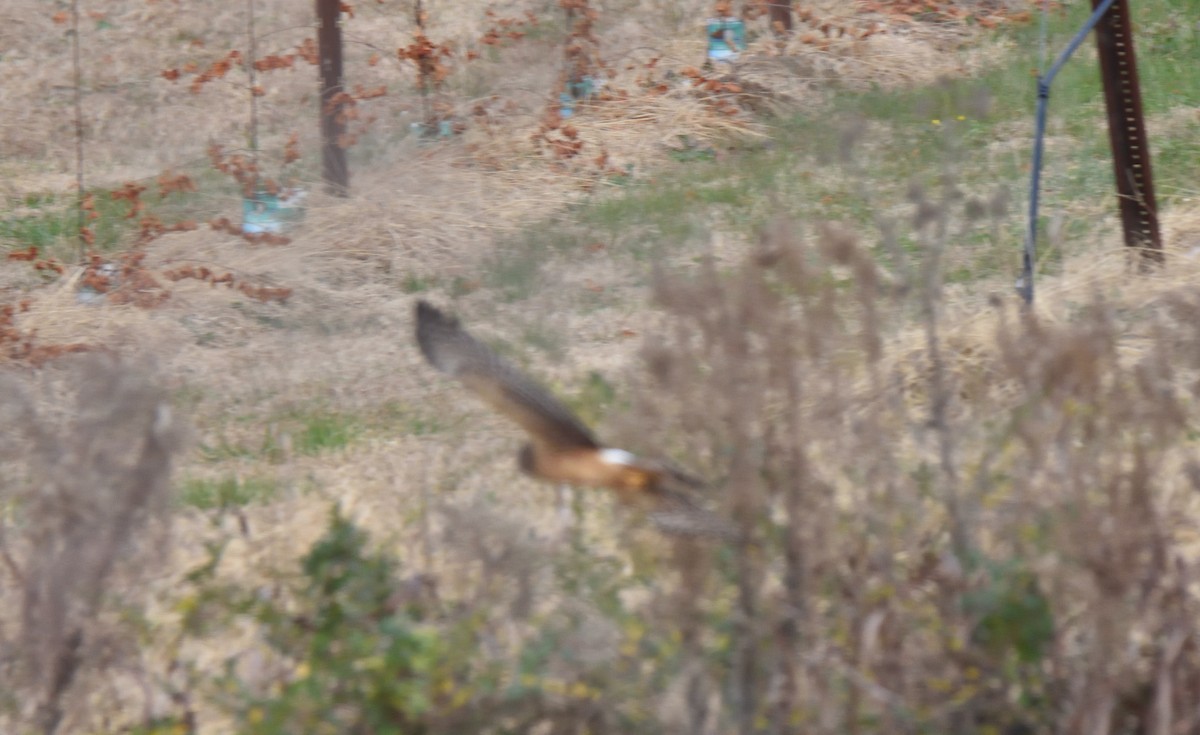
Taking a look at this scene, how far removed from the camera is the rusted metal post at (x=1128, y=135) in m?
5.45

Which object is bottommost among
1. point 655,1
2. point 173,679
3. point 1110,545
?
point 173,679

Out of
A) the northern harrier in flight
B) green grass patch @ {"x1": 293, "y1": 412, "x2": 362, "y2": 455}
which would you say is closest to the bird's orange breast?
the northern harrier in flight

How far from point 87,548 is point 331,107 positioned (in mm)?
5590

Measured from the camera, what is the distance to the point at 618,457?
3.12 meters

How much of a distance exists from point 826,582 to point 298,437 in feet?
9.51

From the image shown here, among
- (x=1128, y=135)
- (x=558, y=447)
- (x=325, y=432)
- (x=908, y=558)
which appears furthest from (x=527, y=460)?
(x=1128, y=135)

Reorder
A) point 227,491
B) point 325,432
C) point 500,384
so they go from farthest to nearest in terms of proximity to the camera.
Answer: point 325,432, point 227,491, point 500,384

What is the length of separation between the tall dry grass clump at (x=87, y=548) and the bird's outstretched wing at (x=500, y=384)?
0.73 metres

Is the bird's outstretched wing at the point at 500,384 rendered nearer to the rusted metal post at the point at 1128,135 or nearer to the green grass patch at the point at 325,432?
the green grass patch at the point at 325,432

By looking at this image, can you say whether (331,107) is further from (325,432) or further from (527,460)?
(527,460)

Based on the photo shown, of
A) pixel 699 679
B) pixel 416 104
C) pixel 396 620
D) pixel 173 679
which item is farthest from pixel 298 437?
pixel 416 104

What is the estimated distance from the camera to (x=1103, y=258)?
5898mm

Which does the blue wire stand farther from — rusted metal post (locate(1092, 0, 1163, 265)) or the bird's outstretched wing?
the bird's outstretched wing

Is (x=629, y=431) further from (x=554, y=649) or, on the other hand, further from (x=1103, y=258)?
(x=1103, y=258)
